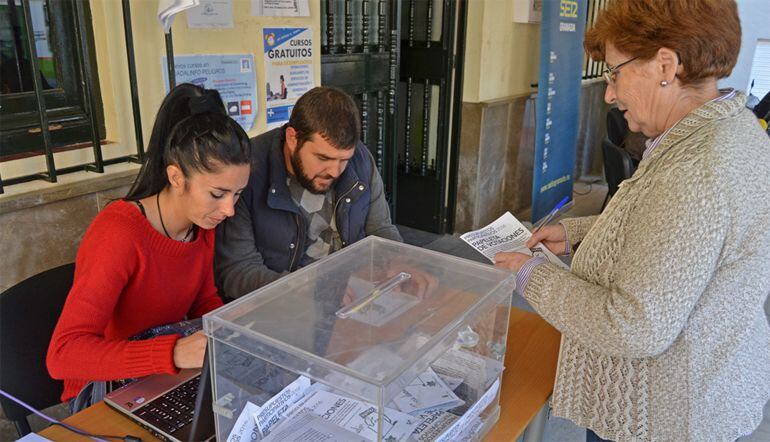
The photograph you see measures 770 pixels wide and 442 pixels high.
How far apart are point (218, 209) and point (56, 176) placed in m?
0.85

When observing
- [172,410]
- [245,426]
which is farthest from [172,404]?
[245,426]

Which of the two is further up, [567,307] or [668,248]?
[668,248]

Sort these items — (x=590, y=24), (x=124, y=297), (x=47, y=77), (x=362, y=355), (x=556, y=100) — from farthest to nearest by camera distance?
(x=590, y=24) → (x=556, y=100) → (x=47, y=77) → (x=124, y=297) → (x=362, y=355)

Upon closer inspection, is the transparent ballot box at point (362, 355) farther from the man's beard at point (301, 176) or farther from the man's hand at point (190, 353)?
the man's beard at point (301, 176)

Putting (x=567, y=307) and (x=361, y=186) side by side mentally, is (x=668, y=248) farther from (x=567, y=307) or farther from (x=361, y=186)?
(x=361, y=186)

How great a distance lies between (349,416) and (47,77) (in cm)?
168

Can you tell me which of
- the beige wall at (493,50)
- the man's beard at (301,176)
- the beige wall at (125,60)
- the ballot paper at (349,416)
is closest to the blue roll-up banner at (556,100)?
the beige wall at (493,50)

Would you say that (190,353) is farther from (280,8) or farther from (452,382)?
(280,8)

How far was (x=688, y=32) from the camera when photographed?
1023 mm

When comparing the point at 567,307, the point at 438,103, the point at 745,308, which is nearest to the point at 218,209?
the point at 567,307

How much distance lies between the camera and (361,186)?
1954mm

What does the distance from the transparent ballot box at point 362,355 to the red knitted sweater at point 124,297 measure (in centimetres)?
28

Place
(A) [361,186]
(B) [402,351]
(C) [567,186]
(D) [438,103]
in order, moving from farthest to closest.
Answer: (C) [567,186] → (D) [438,103] → (A) [361,186] → (B) [402,351]

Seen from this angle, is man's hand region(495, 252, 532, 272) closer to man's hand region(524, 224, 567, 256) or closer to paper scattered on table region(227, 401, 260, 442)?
man's hand region(524, 224, 567, 256)
